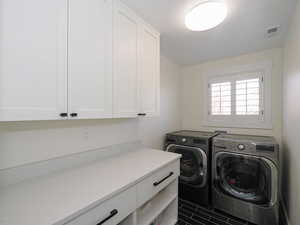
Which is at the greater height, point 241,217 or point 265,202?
point 265,202

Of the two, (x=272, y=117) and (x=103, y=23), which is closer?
(x=103, y=23)

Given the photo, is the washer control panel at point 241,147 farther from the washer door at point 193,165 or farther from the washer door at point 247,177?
the washer door at point 193,165

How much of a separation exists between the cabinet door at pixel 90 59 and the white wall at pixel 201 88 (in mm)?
2000

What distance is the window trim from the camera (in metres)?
2.12

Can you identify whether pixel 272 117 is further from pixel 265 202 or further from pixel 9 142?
pixel 9 142

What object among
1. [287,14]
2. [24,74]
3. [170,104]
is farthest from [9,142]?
[287,14]

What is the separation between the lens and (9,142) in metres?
0.94

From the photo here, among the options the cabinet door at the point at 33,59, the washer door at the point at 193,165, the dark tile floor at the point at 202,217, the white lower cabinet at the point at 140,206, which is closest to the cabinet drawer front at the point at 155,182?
the white lower cabinet at the point at 140,206

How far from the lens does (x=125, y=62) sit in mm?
1324

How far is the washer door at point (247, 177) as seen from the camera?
156 centimetres

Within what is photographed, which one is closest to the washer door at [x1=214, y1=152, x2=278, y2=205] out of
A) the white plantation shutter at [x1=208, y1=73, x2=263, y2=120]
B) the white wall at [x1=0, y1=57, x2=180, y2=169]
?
the white plantation shutter at [x1=208, y1=73, x2=263, y2=120]

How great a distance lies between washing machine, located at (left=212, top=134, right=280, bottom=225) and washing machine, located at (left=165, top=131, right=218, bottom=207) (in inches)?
3.5

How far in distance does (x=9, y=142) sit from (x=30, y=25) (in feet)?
2.48

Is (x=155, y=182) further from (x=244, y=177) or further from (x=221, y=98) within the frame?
(x=221, y=98)
